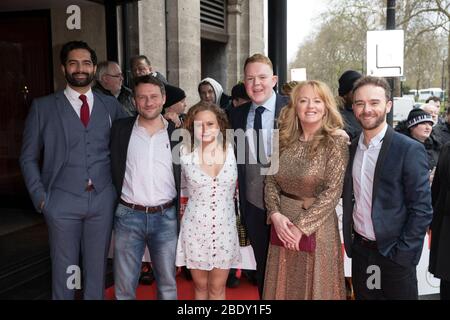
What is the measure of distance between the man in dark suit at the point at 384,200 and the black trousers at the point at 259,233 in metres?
0.71

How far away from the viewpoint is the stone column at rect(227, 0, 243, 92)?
11094 mm

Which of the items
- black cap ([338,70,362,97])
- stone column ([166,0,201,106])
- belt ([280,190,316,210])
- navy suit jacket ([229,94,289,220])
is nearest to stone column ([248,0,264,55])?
stone column ([166,0,201,106])

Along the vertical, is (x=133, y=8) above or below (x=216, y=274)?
above

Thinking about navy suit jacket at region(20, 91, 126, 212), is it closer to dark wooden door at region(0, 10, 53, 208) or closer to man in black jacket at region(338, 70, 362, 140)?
man in black jacket at region(338, 70, 362, 140)

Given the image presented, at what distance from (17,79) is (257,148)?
477 cm

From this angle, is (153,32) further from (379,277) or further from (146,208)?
(379,277)

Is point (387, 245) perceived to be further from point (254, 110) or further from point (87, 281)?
point (87, 281)

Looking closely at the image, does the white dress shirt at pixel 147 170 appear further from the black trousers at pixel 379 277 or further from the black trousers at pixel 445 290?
the black trousers at pixel 445 290

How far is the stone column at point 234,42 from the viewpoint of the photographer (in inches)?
437

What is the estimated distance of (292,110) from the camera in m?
2.98

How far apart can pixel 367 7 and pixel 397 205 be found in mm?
21605

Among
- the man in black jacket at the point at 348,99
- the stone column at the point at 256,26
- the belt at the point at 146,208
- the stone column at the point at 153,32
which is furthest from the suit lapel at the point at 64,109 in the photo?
the stone column at the point at 256,26

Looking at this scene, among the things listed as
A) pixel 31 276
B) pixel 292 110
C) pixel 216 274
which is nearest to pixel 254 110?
pixel 292 110

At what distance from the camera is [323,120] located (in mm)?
2893
